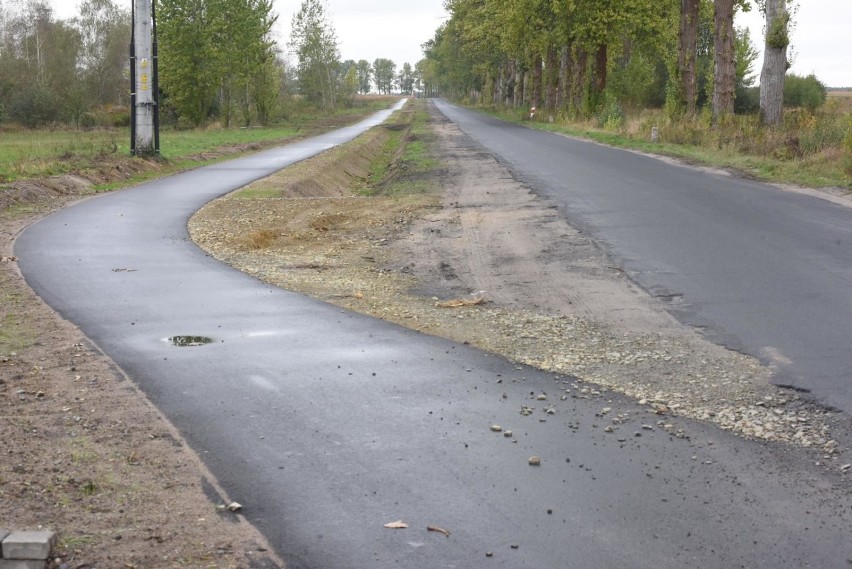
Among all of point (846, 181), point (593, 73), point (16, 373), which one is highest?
point (593, 73)

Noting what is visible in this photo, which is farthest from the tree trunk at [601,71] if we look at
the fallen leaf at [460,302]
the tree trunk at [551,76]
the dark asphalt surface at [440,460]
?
the dark asphalt surface at [440,460]

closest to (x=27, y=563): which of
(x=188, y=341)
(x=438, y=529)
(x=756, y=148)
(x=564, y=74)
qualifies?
(x=438, y=529)

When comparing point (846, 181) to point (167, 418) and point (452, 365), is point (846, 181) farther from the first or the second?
point (167, 418)

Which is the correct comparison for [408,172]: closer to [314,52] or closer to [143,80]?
[143,80]

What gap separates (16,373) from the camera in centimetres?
735

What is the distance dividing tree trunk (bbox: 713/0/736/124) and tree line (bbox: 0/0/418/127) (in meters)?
32.1

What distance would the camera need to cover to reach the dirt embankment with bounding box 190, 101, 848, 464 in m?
6.79

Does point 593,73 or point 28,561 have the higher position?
point 593,73

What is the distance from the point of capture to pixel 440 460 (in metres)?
5.64

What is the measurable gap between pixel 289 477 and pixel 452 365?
255 cm

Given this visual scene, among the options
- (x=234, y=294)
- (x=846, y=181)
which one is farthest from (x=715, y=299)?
(x=846, y=181)

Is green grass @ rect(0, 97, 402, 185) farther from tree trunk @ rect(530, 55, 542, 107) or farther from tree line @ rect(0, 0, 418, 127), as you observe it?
tree trunk @ rect(530, 55, 542, 107)

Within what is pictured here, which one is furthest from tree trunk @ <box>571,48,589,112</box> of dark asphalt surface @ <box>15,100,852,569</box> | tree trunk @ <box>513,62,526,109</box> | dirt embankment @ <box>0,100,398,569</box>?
dirt embankment @ <box>0,100,398,569</box>

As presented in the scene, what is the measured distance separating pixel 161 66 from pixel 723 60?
115 feet
